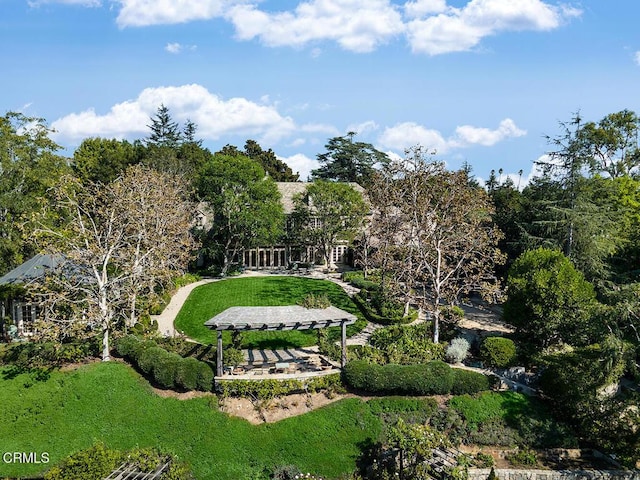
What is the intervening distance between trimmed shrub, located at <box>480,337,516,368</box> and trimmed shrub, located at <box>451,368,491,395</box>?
251 centimetres

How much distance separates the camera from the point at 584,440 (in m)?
20.4

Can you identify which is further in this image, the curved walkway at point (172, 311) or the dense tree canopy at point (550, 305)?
the curved walkway at point (172, 311)

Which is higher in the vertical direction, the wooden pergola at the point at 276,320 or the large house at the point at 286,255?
the large house at the point at 286,255

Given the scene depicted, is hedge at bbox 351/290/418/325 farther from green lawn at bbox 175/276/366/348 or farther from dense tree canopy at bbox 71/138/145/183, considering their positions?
dense tree canopy at bbox 71/138/145/183

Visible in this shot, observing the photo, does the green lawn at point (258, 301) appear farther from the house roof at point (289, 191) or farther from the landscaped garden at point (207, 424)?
the house roof at point (289, 191)

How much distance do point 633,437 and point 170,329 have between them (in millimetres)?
24187

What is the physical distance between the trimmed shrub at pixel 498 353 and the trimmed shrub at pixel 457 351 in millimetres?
862

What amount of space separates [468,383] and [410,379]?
9.08ft

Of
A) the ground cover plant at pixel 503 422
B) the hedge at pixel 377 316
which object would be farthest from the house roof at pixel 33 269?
the ground cover plant at pixel 503 422

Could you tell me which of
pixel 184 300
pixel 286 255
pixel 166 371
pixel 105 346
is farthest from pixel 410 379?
pixel 286 255

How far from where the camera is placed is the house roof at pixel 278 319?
21703mm

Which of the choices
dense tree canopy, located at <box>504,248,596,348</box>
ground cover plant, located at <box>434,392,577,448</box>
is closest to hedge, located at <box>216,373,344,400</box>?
ground cover plant, located at <box>434,392,577,448</box>

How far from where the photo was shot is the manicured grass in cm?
1869

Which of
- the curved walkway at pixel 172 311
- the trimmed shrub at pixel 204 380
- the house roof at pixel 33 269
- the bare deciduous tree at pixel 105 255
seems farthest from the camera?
the curved walkway at pixel 172 311
